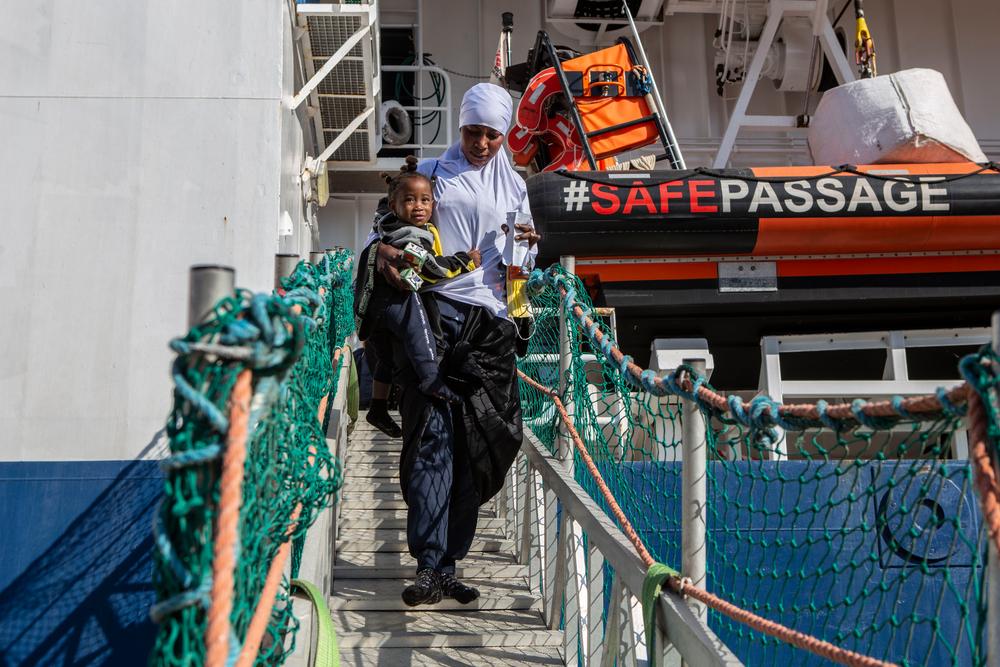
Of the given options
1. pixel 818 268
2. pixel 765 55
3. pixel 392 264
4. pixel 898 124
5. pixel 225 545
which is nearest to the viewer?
pixel 225 545

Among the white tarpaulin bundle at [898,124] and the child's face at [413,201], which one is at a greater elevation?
the white tarpaulin bundle at [898,124]

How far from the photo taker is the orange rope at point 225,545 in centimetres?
Answer: 104

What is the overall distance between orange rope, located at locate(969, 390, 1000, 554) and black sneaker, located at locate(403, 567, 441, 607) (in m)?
1.95

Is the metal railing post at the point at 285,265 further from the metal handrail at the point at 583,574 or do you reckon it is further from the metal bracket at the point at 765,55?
the metal bracket at the point at 765,55


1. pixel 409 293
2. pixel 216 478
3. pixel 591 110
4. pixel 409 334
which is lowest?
pixel 216 478

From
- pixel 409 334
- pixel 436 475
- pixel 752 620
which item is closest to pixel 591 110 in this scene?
pixel 409 334

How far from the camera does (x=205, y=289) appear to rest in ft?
3.92

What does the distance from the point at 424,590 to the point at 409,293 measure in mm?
A: 979

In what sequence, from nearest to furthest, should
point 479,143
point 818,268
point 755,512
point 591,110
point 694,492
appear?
1. point 694,492
2. point 755,512
3. point 479,143
4. point 818,268
5. point 591,110

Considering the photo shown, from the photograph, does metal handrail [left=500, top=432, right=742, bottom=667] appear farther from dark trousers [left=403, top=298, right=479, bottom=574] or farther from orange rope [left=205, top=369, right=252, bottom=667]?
orange rope [left=205, top=369, right=252, bottom=667]

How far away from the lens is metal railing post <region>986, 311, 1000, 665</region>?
1.16 m

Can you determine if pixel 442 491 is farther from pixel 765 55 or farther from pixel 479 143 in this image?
pixel 765 55

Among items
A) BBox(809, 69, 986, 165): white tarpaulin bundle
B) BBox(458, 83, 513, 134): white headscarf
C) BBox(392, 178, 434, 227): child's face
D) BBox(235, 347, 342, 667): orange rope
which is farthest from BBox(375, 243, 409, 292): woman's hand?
BBox(809, 69, 986, 165): white tarpaulin bundle

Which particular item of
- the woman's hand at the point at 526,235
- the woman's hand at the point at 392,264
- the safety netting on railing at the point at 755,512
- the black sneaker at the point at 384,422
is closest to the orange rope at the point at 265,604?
the safety netting on railing at the point at 755,512
